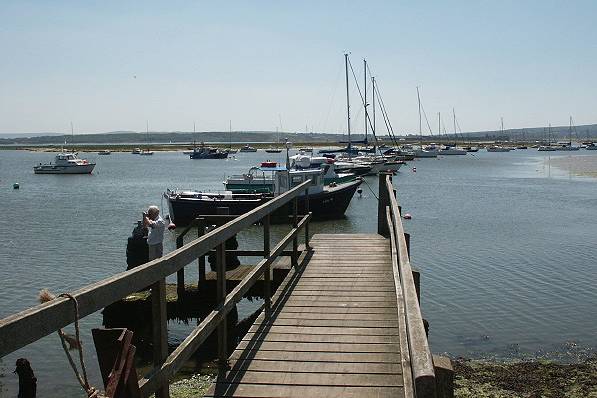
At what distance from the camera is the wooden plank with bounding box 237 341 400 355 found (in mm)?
5617

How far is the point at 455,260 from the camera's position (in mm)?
20578

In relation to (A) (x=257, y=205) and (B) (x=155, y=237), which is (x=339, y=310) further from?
(A) (x=257, y=205)

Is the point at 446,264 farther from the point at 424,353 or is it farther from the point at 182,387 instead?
the point at 424,353

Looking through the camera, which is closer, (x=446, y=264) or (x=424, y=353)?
(x=424, y=353)

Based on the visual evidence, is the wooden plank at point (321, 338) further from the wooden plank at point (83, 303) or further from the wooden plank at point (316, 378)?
the wooden plank at point (83, 303)

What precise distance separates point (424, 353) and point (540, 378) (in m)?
8.53

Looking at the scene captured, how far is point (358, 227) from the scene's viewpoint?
3009 cm

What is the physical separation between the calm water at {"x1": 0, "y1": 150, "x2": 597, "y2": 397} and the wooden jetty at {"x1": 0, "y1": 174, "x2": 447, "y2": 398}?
15.0 ft

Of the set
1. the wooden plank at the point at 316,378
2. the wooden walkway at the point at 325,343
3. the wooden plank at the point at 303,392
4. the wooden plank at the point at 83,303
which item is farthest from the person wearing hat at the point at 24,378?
the wooden plank at the point at 83,303

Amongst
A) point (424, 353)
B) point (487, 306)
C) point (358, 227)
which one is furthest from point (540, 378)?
point (358, 227)

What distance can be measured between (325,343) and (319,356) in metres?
0.33

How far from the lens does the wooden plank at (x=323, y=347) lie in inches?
221

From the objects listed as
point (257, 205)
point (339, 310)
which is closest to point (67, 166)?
point (257, 205)

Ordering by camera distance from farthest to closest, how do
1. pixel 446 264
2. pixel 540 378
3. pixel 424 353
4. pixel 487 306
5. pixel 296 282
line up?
pixel 446 264, pixel 487 306, pixel 540 378, pixel 296 282, pixel 424 353
